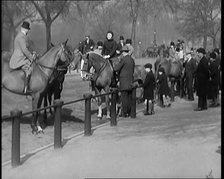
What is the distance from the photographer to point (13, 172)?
5.36m

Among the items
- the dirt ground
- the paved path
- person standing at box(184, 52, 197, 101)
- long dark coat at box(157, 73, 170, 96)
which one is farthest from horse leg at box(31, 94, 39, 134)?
person standing at box(184, 52, 197, 101)

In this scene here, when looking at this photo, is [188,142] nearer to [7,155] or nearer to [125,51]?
[7,155]

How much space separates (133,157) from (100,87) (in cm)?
598

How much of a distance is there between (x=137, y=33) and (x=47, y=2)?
244cm

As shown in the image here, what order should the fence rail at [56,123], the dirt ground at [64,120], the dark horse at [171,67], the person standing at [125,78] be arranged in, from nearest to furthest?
the fence rail at [56,123]
the dirt ground at [64,120]
the person standing at [125,78]
the dark horse at [171,67]

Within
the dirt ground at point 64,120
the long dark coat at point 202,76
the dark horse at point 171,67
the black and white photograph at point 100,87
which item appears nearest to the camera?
the black and white photograph at point 100,87

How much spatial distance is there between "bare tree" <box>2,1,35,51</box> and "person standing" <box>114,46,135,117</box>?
7.65 m

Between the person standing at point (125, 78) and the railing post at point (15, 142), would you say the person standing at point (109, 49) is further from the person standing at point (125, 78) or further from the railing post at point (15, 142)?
the railing post at point (15, 142)

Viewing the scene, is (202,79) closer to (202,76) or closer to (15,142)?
(202,76)

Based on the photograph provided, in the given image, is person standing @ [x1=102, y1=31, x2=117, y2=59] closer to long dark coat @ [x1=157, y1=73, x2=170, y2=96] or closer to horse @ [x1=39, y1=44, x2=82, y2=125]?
horse @ [x1=39, y1=44, x2=82, y2=125]

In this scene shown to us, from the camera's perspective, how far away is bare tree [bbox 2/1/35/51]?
Answer: 93.3 inches

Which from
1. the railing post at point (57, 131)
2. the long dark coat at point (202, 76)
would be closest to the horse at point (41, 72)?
the railing post at point (57, 131)

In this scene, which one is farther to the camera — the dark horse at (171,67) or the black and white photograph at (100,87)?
the dark horse at (171,67)

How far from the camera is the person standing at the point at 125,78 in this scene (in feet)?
34.1
